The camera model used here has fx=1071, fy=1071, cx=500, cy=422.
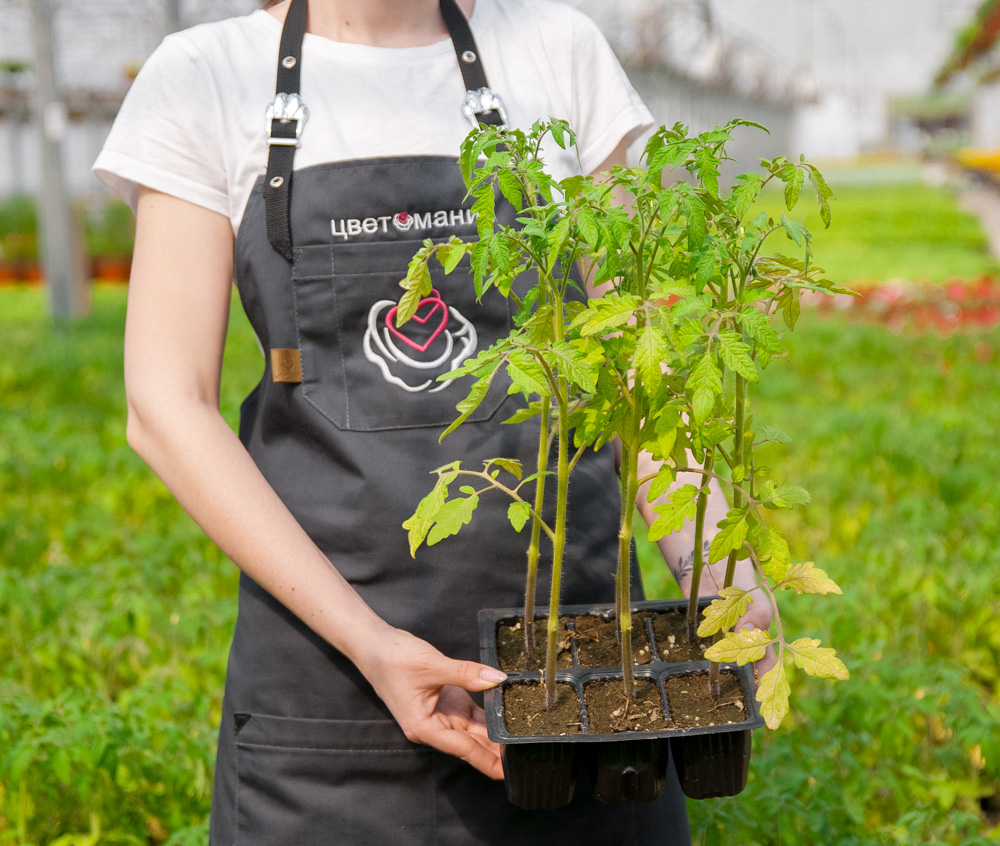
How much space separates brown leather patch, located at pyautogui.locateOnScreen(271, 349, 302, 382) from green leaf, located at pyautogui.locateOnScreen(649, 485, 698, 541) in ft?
1.82

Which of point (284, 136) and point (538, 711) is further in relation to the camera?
point (284, 136)

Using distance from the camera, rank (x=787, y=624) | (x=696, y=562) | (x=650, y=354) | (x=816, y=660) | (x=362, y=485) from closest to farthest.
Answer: (x=650, y=354) → (x=816, y=660) → (x=696, y=562) → (x=362, y=485) → (x=787, y=624)

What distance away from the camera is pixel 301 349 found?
139 centimetres

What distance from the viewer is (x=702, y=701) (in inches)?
45.4

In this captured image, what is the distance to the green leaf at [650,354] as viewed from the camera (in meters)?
0.91

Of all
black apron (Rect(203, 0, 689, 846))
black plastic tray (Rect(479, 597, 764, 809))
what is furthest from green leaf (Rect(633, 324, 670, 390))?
black apron (Rect(203, 0, 689, 846))

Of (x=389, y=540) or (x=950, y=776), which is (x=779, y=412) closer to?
(x=950, y=776)

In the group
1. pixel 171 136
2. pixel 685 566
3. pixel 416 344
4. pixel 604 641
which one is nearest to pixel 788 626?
pixel 685 566

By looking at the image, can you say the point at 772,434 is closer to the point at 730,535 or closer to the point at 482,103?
the point at 730,535

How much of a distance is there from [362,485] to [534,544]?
0.90 ft

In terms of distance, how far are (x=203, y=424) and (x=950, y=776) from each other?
193cm

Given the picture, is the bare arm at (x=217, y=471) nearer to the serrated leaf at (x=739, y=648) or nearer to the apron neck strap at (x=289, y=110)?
the apron neck strap at (x=289, y=110)

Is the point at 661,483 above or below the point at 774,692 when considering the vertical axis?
above

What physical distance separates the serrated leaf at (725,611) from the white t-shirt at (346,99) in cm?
60
